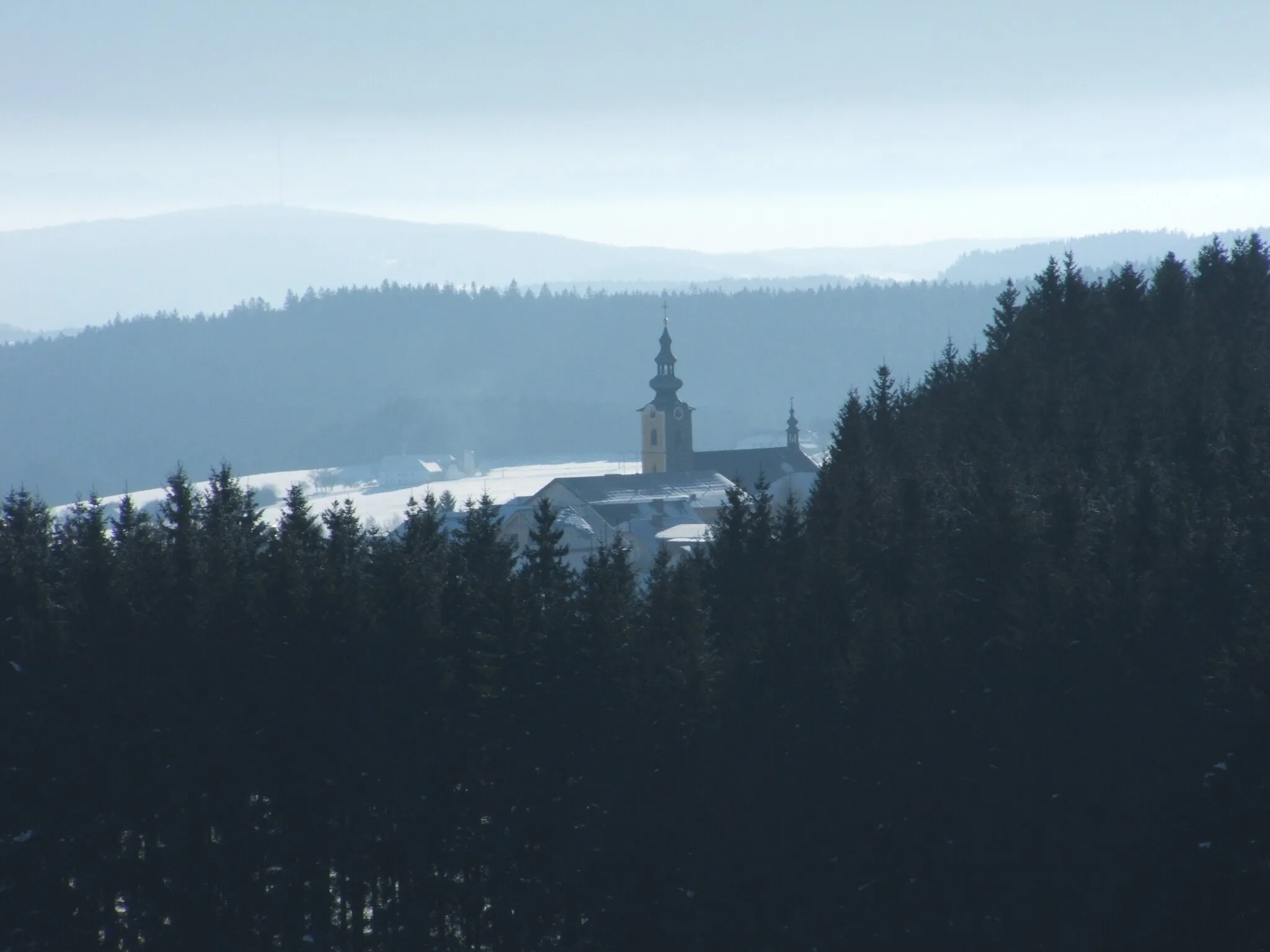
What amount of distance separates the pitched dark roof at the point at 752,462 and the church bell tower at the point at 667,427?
6.18 feet

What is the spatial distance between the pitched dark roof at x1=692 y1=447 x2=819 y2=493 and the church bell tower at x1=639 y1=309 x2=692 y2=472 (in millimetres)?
1883

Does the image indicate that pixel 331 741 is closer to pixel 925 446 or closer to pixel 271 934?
pixel 271 934

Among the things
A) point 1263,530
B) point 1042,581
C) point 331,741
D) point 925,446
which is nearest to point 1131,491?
point 1263,530

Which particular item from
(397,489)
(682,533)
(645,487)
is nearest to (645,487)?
(645,487)

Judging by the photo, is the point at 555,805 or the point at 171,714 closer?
the point at 555,805

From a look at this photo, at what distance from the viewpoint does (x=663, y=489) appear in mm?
98188

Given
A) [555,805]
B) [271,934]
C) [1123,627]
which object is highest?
[1123,627]

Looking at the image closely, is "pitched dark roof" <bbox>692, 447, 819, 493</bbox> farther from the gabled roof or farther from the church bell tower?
the gabled roof

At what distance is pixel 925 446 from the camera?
4397 centimetres

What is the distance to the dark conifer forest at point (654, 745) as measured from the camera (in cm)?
2217

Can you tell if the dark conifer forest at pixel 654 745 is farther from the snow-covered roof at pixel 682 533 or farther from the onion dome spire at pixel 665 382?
the onion dome spire at pixel 665 382

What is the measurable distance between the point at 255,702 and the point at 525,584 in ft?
15.1

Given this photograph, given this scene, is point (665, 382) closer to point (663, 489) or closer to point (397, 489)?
point (663, 489)

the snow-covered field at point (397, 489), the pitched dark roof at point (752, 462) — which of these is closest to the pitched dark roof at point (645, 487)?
the pitched dark roof at point (752, 462)
